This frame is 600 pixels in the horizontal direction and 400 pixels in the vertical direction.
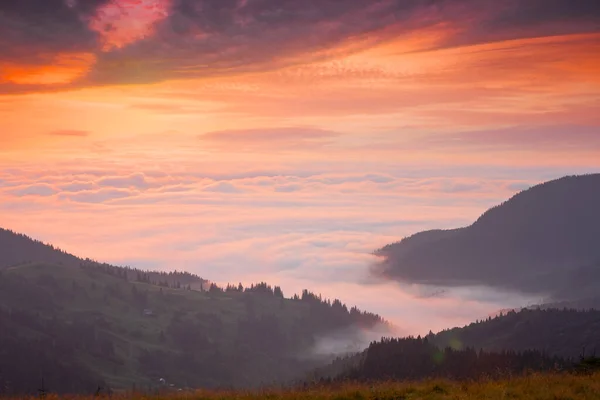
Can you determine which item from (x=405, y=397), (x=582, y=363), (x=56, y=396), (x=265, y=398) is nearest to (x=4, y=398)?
(x=56, y=396)

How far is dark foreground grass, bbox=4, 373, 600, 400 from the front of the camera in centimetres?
3045

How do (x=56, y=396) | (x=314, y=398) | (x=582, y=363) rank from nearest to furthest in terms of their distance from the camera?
1. (x=314, y=398)
2. (x=56, y=396)
3. (x=582, y=363)

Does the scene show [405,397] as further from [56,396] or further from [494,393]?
[56,396]

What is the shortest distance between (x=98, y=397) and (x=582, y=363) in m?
28.8

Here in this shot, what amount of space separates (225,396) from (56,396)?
8.93m

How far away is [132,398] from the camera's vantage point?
3334 cm

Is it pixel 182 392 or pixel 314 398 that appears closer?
pixel 314 398

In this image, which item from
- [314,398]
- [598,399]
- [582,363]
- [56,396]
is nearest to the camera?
[598,399]

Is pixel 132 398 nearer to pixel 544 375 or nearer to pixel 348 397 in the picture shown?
pixel 348 397

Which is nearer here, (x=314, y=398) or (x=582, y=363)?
(x=314, y=398)

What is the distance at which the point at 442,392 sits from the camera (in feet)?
106

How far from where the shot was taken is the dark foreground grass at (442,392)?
1199 inches

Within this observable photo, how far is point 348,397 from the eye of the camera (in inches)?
1250

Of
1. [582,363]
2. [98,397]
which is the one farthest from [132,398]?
[582,363]
